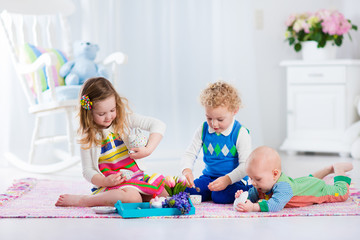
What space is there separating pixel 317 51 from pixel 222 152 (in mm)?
1845

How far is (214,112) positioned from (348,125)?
6.00 ft

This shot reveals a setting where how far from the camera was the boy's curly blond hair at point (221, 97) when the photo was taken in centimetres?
196

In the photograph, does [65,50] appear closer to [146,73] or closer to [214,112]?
[146,73]

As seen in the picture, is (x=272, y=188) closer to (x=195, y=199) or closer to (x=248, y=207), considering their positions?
(x=248, y=207)

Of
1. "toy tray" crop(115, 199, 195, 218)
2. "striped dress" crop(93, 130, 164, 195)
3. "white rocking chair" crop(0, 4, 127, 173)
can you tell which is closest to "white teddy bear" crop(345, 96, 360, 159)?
"white rocking chair" crop(0, 4, 127, 173)

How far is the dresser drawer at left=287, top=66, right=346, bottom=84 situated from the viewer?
3.49 metres

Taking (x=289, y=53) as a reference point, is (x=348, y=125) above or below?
below

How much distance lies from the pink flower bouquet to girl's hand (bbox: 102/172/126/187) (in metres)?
2.15

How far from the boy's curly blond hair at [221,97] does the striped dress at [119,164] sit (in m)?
0.35

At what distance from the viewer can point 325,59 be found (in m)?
3.59

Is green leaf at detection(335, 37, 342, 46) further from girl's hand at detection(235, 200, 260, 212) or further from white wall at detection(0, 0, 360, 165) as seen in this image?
girl's hand at detection(235, 200, 260, 212)

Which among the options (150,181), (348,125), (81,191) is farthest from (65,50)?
(348,125)

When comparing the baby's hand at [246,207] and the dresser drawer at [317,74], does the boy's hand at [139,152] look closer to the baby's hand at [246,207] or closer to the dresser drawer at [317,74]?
the baby's hand at [246,207]

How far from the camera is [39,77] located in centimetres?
281
